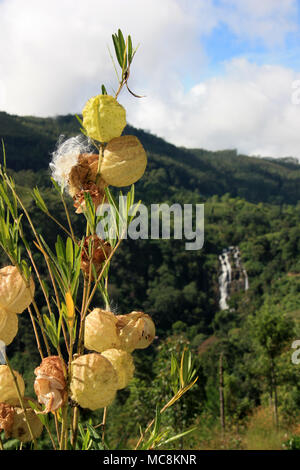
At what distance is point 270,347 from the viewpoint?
10.6m

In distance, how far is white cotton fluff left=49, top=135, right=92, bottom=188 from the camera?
0.52 metres

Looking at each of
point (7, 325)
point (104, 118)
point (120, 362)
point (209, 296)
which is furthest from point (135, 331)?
point (209, 296)

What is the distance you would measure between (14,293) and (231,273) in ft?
163

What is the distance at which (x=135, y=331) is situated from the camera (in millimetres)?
509

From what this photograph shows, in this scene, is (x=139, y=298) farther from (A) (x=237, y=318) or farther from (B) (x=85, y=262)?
(B) (x=85, y=262)

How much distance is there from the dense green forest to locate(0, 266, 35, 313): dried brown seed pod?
6.24 meters

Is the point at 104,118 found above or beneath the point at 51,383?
above

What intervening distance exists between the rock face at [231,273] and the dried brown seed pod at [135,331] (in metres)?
47.8

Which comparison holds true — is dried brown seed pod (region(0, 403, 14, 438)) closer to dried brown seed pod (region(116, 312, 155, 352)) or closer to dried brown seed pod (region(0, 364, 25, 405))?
dried brown seed pod (region(0, 364, 25, 405))

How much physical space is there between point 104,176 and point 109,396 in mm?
239

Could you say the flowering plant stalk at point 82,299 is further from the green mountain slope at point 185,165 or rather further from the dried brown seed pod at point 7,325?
the green mountain slope at point 185,165

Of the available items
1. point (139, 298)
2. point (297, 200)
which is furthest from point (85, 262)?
point (297, 200)

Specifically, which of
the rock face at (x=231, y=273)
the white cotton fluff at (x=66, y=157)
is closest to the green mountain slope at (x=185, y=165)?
the rock face at (x=231, y=273)

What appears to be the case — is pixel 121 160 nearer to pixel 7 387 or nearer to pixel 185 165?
pixel 7 387
